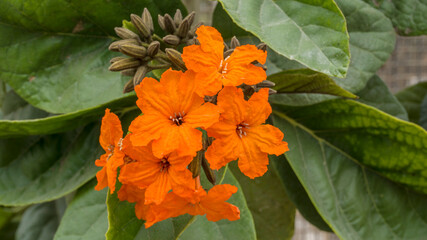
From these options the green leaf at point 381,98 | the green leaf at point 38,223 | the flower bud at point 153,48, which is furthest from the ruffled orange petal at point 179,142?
the green leaf at point 38,223

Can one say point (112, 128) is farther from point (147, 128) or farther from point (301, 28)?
point (301, 28)

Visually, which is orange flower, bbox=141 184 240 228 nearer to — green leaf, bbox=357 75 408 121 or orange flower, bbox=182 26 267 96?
orange flower, bbox=182 26 267 96

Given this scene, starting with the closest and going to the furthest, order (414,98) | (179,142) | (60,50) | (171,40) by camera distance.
→ (179,142) → (171,40) → (60,50) → (414,98)

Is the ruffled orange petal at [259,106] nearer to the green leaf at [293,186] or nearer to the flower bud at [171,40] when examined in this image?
the flower bud at [171,40]

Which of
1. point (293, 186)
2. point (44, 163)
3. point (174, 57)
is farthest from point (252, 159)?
point (44, 163)

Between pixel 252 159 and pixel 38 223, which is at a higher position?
pixel 252 159
